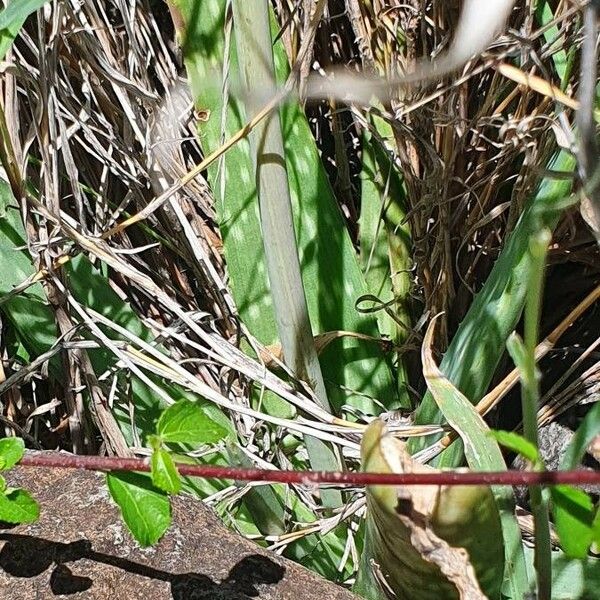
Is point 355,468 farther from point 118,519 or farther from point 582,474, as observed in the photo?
point 582,474

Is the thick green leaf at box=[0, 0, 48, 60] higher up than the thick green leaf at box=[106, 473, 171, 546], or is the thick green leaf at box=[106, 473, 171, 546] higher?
the thick green leaf at box=[0, 0, 48, 60]

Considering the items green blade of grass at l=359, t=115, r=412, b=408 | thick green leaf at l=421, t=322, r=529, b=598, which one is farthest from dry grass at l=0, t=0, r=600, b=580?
thick green leaf at l=421, t=322, r=529, b=598

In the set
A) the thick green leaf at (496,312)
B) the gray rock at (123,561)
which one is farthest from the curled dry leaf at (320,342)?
the gray rock at (123,561)

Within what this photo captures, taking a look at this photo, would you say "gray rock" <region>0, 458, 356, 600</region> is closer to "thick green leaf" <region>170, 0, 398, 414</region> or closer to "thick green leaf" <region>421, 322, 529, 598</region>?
"thick green leaf" <region>421, 322, 529, 598</region>

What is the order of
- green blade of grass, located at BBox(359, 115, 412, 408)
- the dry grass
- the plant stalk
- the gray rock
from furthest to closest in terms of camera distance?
green blade of grass, located at BBox(359, 115, 412, 408) → the dry grass → the gray rock → the plant stalk

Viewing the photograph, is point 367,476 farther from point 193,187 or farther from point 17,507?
point 193,187

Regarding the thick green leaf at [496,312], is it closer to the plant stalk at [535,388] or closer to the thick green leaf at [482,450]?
the thick green leaf at [482,450]

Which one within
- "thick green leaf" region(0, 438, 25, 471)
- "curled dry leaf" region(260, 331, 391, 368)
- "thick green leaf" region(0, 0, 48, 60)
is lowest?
"curled dry leaf" region(260, 331, 391, 368)

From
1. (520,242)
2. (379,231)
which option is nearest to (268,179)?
(520,242)
